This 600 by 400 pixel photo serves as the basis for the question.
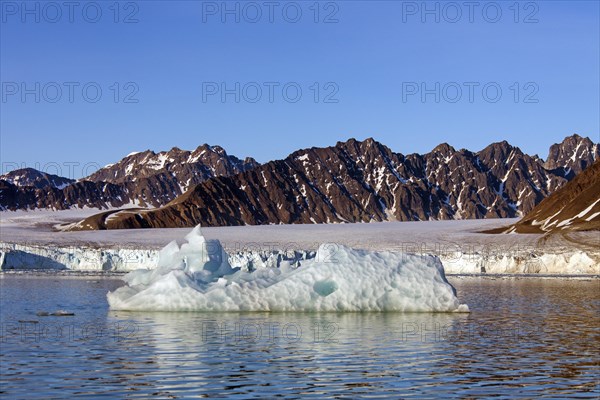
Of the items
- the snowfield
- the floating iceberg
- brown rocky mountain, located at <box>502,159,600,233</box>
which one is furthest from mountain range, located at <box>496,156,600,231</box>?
the floating iceberg

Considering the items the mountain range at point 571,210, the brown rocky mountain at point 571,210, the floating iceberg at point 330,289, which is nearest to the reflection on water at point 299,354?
the floating iceberg at point 330,289

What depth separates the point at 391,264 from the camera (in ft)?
94.0

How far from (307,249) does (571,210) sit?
131ft

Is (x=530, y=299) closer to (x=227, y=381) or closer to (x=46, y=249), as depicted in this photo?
(x=227, y=381)

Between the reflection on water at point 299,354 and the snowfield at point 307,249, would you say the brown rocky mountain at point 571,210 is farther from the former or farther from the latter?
the reflection on water at point 299,354

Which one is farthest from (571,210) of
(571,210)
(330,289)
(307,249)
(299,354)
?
(299,354)

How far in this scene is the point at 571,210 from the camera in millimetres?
109062

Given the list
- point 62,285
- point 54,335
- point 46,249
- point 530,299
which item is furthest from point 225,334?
point 46,249

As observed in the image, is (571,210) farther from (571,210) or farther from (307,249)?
(307,249)

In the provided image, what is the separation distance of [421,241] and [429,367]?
247 ft

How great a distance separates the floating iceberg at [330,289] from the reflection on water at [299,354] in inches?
19.5

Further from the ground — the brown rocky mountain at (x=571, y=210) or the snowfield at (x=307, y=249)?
the brown rocky mountain at (x=571, y=210)

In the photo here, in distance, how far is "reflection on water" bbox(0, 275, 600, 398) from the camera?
49.2 feet

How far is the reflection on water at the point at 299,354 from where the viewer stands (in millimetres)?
14984
